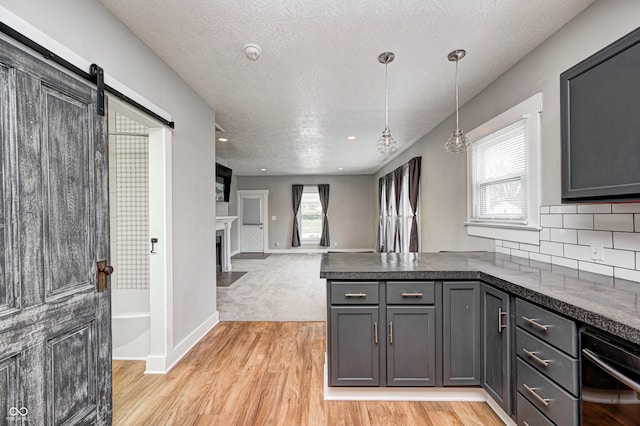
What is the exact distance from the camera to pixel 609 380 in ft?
3.56

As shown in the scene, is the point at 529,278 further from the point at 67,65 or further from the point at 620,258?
the point at 67,65

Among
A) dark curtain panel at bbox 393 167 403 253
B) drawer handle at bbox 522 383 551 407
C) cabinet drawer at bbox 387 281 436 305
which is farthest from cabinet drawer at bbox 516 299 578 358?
dark curtain panel at bbox 393 167 403 253

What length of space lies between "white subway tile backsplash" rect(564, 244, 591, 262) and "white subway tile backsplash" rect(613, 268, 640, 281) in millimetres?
163

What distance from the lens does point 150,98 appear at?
2186mm

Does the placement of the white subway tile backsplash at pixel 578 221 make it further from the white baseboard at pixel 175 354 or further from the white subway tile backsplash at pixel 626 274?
the white baseboard at pixel 175 354

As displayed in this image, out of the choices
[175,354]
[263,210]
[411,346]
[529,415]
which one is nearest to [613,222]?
[529,415]

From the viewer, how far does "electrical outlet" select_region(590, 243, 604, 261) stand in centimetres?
169

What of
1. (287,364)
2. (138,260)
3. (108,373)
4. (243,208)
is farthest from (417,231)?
(243,208)

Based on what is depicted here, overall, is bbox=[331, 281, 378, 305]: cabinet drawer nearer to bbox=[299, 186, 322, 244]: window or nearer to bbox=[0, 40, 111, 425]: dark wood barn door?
bbox=[0, 40, 111, 425]: dark wood barn door

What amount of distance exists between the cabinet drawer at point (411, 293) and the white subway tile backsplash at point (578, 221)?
3.30 feet

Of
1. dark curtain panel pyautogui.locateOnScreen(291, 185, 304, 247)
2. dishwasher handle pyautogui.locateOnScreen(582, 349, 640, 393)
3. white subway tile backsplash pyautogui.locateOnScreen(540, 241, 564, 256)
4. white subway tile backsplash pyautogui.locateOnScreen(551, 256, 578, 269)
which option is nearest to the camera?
dishwasher handle pyautogui.locateOnScreen(582, 349, 640, 393)

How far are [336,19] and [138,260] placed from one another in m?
2.95

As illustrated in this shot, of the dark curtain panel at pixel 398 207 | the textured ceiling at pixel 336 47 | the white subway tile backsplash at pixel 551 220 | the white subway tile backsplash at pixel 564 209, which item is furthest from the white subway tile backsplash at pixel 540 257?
the dark curtain panel at pixel 398 207

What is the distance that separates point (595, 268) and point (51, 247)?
2983mm
